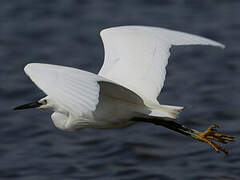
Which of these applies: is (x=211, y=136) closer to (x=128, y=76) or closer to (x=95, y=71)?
(x=128, y=76)

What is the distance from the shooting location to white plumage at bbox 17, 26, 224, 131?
5.97 metres

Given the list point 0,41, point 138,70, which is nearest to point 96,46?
point 0,41

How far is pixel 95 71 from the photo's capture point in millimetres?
9867

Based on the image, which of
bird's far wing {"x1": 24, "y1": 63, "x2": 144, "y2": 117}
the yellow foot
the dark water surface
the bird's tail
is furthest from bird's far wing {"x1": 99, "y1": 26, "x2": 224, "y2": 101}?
the dark water surface

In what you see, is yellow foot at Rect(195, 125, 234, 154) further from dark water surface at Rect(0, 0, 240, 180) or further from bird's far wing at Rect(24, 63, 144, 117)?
bird's far wing at Rect(24, 63, 144, 117)

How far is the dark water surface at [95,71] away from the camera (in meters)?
7.79

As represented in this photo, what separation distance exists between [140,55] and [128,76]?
0.29 metres

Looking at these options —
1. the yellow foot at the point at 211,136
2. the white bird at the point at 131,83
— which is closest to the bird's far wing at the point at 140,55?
the white bird at the point at 131,83

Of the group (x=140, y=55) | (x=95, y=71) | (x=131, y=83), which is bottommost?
(x=95, y=71)

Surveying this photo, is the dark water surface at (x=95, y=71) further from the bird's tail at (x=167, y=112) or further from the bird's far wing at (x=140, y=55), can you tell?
the bird's tail at (x=167, y=112)

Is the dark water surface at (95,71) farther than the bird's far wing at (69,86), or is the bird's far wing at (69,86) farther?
the dark water surface at (95,71)

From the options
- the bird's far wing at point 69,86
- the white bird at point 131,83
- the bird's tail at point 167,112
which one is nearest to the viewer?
the bird's far wing at point 69,86

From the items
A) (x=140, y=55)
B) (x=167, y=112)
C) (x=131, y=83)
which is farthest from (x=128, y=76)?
(x=167, y=112)

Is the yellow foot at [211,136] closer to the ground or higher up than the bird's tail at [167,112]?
closer to the ground
